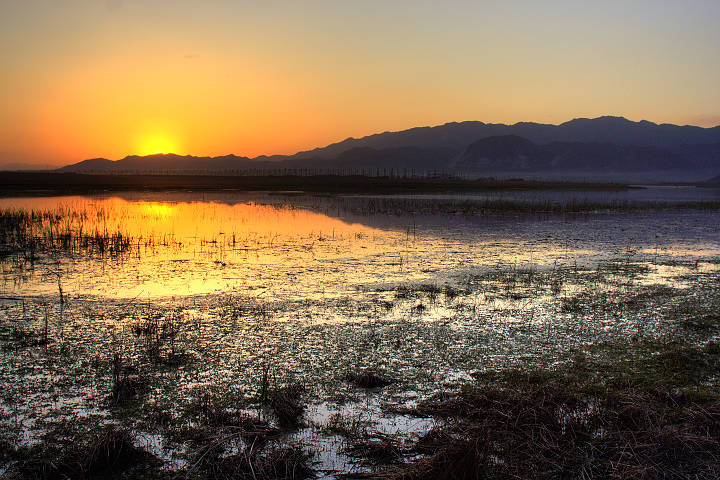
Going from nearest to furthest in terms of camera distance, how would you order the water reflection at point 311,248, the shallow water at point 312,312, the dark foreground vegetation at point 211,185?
1. the shallow water at point 312,312
2. the water reflection at point 311,248
3. the dark foreground vegetation at point 211,185

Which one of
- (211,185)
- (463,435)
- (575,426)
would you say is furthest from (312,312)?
(211,185)

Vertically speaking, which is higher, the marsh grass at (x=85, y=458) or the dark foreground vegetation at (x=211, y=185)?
the dark foreground vegetation at (x=211, y=185)

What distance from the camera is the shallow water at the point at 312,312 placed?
21.7 ft

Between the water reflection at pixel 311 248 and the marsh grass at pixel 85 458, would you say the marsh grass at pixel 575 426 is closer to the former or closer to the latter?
the marsh grass at pixel 85 458

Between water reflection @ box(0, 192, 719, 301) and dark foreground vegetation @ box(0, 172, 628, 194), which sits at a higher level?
dark foreground vegetation @ box(0, 172, 628, 194)

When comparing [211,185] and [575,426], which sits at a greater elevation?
[211,185]

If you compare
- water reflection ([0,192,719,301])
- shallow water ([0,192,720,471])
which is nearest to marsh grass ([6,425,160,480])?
shallow water ([0,192,720,471])

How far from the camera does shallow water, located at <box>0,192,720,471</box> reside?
6621mm

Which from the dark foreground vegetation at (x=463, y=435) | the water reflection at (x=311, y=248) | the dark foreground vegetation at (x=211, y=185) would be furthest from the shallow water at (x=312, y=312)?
the dark foreground vegetation at (x=211, y=185)

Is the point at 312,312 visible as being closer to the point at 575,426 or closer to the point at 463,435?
the point at 463,435

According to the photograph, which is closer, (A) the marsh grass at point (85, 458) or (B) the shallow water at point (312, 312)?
(A) the marsh grass at point (85, 458)

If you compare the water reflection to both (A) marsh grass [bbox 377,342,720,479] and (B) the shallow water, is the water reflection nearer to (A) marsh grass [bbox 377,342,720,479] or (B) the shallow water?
→ (B) the shallow water

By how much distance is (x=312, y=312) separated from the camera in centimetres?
1033

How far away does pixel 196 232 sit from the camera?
23.1 meters
